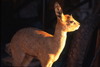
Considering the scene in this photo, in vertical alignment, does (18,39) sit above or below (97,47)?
above

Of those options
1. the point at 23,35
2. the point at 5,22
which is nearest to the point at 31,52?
the point at 23,35

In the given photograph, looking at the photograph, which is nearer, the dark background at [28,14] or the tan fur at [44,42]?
the tan fur at [44,42]

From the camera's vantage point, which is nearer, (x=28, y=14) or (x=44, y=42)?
(x=44, y=42)

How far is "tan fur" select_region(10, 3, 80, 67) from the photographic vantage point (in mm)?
1237

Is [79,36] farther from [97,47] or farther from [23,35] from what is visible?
[23,35]

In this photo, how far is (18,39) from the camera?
5.03 ft

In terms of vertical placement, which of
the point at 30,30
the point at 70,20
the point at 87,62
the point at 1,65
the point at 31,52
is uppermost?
the point at 70,20

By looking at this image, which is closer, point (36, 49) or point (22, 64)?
point (36, 49)

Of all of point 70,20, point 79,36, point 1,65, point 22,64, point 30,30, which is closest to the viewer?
point 70,20

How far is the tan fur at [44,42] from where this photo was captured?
4.06 feet

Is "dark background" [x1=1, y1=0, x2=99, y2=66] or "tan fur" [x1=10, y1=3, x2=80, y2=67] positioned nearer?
"tan fur" [x1=10, y1=3, x2=80, y2=67]

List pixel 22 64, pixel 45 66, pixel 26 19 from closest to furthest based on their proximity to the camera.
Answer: pixel 45 66 < pixel 22 64 < pixel 26 19

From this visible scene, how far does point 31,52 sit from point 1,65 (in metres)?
1.28

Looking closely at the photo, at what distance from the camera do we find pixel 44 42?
1.37 metres
